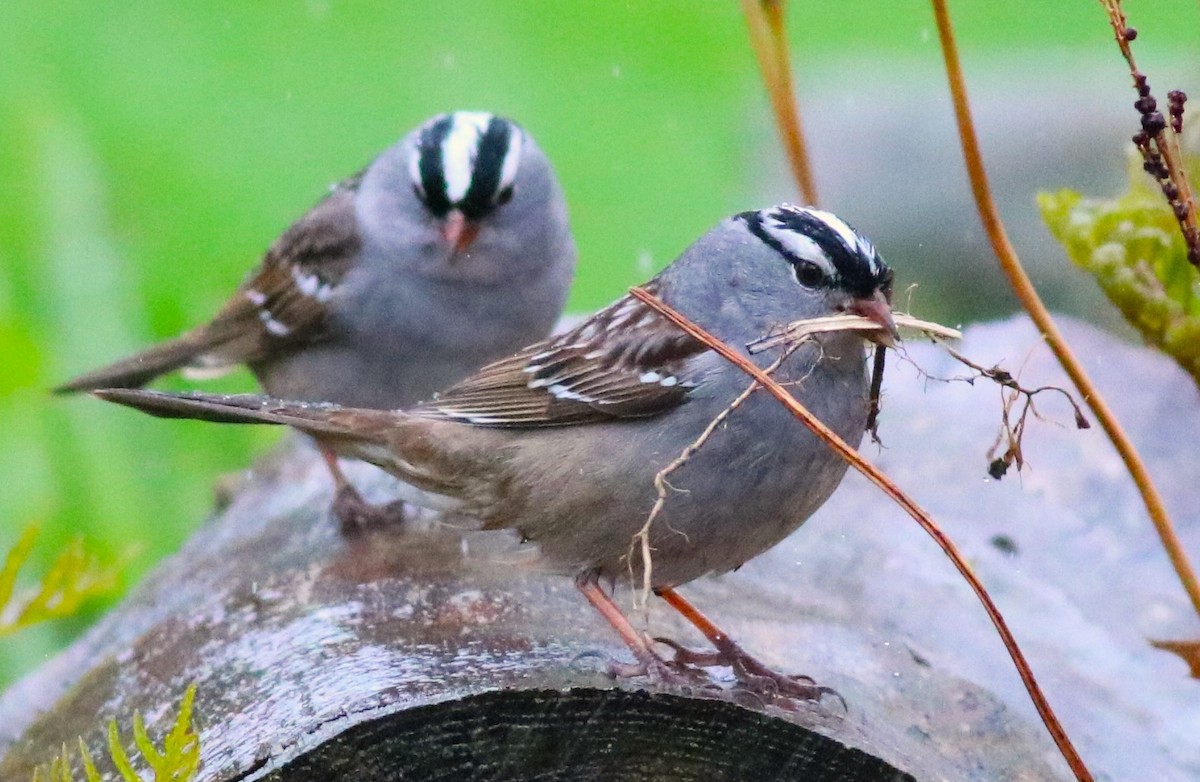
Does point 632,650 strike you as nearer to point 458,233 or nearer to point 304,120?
point 458,233

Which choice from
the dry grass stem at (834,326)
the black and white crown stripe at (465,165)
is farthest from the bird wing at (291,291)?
the dry grass stem at (834,326)

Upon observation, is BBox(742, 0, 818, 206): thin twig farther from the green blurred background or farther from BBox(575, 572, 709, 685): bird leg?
the green blurred background

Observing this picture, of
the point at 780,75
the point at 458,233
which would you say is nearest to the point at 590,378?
the point at 458,233

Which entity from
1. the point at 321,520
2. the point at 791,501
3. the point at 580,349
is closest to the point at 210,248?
the point at 321,520

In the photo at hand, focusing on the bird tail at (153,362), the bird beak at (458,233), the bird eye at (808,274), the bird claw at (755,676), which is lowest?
the bird claw at (755,676)

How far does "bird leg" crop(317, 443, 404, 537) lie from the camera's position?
3191 millimetres

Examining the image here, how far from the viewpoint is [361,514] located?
10.8 ft

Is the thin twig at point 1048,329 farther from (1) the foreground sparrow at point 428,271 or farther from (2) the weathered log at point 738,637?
(1) the foreground sparrow at point 428,271

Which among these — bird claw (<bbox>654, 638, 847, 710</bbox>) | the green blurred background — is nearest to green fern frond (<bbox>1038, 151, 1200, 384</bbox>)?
bird claw (<bbox>654, 638, 847, 710</bbox>)

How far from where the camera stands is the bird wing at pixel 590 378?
2633mm

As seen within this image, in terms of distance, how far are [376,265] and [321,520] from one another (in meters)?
0.74

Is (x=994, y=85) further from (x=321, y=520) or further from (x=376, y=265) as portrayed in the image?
(x=321, y=520)

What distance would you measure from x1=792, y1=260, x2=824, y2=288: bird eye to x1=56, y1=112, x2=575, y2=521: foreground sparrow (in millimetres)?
1309

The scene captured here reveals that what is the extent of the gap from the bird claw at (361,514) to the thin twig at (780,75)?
130 centimetres
